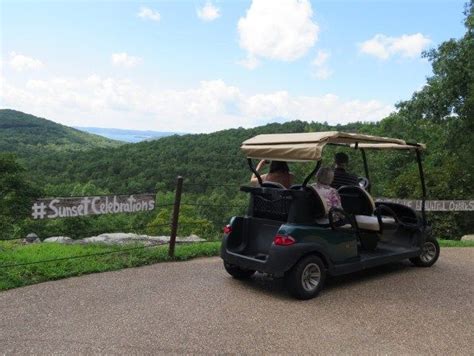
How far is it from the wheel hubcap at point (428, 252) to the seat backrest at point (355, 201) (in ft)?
4.42

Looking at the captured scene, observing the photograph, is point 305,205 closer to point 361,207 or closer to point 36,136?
point 361,207

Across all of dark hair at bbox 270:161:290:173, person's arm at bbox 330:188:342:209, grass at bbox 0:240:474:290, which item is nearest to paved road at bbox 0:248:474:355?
grass at bbox 0:240:474:290

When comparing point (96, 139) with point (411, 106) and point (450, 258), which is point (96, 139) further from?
point (450, 258)

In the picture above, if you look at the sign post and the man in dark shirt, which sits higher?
the man in dark shirt

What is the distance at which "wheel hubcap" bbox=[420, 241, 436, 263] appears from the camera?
738 cm

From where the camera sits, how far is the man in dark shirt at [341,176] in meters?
6.94

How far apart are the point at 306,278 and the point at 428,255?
2.81 metres

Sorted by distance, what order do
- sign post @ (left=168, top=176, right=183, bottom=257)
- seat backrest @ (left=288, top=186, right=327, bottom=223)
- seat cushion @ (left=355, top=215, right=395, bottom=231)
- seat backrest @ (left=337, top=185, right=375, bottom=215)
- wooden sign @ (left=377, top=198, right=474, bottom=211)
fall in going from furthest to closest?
wooden sign @ (left=377, top=198, right=474, bottom=211) < sign post @ (left=168, top=176, right=183, bottom=257) < seat backrest @ (left=337, top=185, right=375, bottom=215) < seat cushion @ (left=355, top=215, right=395, bottom=231) < seat backrest @ (left=288, top=186, right=327, bottom=223)

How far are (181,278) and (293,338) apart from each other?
2.30 m

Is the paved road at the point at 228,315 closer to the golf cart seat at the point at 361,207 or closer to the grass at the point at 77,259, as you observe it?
the grass at the point at 77,259

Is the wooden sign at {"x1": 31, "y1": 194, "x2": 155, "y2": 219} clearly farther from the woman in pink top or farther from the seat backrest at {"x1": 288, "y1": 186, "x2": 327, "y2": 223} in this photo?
the woman in pink top

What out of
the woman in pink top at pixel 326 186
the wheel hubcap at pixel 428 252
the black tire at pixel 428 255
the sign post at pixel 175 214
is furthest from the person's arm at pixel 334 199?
the sign post at pixel 175 214

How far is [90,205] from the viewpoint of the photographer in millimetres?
6285

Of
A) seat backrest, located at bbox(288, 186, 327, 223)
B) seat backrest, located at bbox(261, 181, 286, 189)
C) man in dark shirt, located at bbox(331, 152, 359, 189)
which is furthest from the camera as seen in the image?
man in dark shirt, located at bbox(331, 152, 359, 189)
